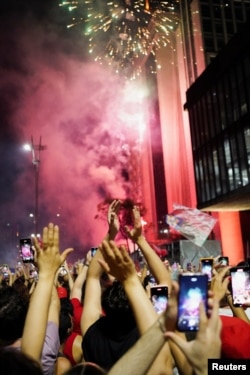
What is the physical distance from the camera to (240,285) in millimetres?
3779

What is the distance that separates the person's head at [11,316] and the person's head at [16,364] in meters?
1.07

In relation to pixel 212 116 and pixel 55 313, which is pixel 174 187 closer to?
pixel 212 116

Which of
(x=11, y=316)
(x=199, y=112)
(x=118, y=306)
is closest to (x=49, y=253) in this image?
(x=11, y=316)

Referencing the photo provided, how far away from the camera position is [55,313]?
11.6 ft

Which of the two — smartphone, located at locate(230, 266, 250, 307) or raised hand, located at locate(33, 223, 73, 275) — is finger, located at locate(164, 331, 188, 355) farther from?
smartphone, located at locate(230, 266, 250, 307)

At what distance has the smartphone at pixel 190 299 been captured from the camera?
171cm

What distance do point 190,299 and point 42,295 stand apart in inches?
39.6

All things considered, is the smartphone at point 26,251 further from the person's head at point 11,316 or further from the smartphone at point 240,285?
the person's head at point 11,316

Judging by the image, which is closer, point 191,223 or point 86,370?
point 86,370

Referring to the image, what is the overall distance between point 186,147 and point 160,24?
92.4 ft

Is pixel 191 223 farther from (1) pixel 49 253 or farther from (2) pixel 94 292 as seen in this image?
(1) pixel 49 253

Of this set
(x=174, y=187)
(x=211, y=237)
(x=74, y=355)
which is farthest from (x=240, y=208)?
(x=74, y=355)

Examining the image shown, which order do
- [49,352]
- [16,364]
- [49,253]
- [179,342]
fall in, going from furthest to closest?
[49,352], [49,253], [179,342], [16,364]

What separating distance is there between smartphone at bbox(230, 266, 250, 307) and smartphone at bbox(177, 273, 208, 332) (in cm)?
200
